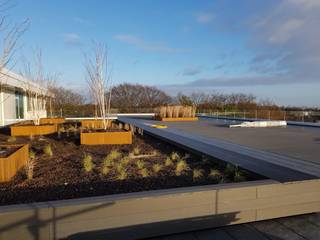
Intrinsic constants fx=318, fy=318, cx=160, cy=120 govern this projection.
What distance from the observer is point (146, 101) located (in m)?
49.5

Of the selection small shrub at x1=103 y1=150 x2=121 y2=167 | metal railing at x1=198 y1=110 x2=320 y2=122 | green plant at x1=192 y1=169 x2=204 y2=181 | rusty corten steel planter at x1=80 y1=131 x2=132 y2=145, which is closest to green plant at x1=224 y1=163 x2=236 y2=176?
green plant at x1=192 y1=169 x2=204 y2=181

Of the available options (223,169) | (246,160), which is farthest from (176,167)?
(246,160)

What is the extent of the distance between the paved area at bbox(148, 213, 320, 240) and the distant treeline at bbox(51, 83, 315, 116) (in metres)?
12.6

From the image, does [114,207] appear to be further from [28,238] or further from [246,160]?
[246,160]

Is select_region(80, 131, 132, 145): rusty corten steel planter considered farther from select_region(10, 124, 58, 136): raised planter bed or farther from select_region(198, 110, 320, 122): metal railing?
select_region(198, 110, 320, 122): metal railing

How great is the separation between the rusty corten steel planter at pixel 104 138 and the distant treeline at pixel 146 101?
7.36m

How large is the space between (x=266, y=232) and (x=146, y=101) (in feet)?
153

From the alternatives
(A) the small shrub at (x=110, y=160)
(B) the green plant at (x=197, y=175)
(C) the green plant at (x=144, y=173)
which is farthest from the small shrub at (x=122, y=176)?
(B) the green plant at (x=197, y=175)

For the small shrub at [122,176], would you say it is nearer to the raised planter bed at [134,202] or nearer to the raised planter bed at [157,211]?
the raised planter bed at [134,202]

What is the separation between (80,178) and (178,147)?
320 centimetres

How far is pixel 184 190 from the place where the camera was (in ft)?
10.7

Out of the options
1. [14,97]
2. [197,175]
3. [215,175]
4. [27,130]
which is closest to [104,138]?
[197,175]

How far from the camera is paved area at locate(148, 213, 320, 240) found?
3.07 metres

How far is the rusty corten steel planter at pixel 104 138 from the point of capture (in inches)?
314
